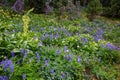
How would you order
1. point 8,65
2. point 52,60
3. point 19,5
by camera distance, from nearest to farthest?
point 8,65, point 52,60, point 19,5

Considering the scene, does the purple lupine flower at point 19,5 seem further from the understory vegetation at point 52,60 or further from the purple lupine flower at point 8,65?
the purple lupine flower at point 8,65

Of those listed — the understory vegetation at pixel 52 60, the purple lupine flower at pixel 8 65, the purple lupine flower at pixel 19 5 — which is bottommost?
the purple lupine flower at pixel 19 5

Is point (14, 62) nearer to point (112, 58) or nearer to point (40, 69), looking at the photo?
point (40, 69)

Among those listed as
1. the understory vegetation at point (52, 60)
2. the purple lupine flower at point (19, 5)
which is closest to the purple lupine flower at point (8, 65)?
the understory vegetation at point (52, 60)

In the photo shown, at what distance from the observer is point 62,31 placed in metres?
9.06

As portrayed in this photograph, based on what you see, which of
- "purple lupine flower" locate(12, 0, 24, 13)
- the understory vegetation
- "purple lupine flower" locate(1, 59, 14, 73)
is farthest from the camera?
"purple lupine flower" locate(12, 0, 24, 13)

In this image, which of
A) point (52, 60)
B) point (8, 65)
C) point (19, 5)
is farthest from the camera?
point (19, 5)

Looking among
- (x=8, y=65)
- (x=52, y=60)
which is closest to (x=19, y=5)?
(x=52, y=60)

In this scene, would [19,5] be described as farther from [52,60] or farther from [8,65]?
[8,65]

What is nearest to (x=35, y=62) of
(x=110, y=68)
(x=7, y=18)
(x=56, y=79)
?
(x=56, y=79)

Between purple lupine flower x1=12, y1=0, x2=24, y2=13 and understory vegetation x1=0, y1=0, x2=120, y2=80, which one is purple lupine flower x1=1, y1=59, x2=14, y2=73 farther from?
purple lupine flower x1=12, y1=0, x2=24, y2=13

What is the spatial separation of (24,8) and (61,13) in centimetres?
242

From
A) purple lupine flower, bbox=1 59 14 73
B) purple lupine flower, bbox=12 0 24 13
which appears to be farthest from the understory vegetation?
purple lupine flower, bbox=12 0 24 13

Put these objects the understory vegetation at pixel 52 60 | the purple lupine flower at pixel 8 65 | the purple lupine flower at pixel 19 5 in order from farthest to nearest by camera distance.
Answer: the purple lupine flower at pixel 19 5 → the understory vegetation at pixel 52 60 → the purple lupine flower at pixel 8 65
